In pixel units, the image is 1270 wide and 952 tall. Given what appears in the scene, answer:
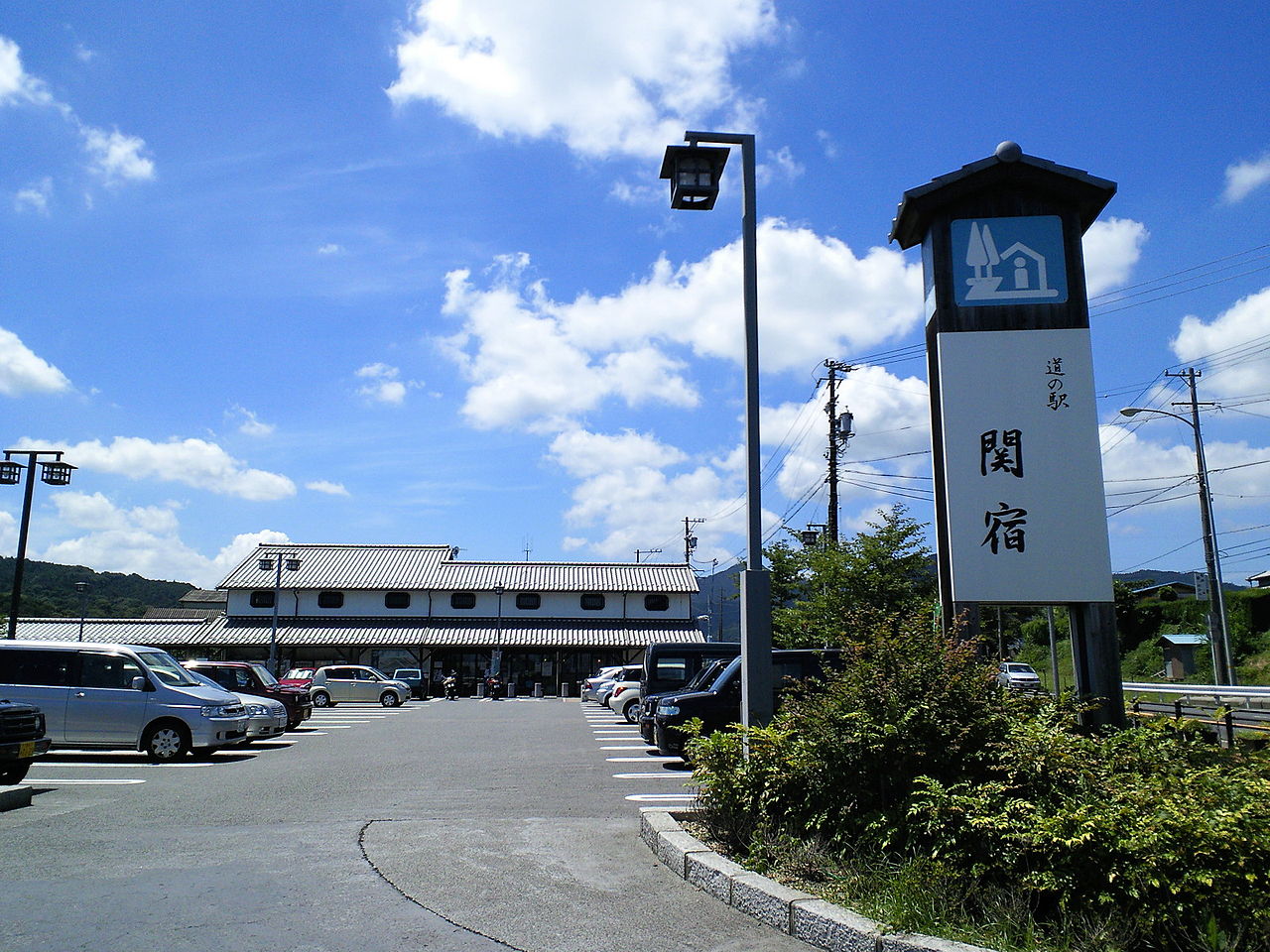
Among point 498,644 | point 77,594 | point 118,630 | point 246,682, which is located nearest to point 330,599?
point 498,644

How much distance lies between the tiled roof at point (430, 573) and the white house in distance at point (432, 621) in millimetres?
79

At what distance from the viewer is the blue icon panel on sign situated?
8703 mm

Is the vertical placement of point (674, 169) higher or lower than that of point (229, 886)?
higher

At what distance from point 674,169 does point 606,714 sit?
933 inches

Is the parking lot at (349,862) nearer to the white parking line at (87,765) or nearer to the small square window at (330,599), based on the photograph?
the white parking line at (87,765)

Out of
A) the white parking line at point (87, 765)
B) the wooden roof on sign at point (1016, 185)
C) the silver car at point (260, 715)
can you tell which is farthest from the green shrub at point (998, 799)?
the silver car at point (260, 715)

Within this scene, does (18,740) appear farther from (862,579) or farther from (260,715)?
(862,579)

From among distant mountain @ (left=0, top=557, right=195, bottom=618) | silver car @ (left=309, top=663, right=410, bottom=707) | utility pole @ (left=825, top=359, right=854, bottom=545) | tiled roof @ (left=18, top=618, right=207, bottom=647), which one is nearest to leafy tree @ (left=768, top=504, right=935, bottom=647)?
utility pole @ (left=825, top=359, right=854, bottom=545)

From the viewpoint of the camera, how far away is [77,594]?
60.3 meters

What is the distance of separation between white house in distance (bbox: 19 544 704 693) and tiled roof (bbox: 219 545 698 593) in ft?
0.26

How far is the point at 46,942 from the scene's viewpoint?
5059 mm

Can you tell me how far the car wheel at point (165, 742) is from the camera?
47.4 ft

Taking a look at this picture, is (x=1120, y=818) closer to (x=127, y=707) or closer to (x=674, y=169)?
(x=674, y=169)

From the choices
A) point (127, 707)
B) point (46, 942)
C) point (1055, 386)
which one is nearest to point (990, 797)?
point (1055, 386)
